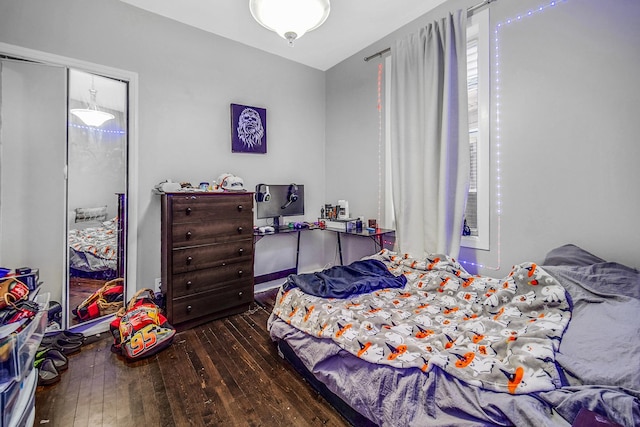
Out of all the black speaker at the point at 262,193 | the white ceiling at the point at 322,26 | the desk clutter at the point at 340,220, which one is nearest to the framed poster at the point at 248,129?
the black speaker at the point at 262,193

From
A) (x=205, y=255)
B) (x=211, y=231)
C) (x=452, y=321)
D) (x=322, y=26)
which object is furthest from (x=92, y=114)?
(x=452, y=321)

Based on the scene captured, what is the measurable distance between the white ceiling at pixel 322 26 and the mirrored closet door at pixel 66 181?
0.90 meters

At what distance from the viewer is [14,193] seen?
2.08 metres

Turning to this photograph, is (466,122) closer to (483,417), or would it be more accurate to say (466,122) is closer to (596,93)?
(596,93)

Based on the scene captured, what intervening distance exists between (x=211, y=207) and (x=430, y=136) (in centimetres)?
206

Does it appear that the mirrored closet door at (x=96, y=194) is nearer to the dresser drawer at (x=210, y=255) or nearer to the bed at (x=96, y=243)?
the bed at (x=96, y=243)

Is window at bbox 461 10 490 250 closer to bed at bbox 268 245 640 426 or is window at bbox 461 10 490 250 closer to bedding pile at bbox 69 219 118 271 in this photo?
bed at bbox 268 245 640 426

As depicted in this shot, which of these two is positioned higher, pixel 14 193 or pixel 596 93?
pixel 596 93

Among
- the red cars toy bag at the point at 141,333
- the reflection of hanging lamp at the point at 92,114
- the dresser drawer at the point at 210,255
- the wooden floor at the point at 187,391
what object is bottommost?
the wooden floor at the point at 187,391

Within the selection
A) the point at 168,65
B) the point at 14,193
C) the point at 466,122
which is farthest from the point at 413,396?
the point at 168,65

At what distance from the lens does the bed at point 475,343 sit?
3.27ft

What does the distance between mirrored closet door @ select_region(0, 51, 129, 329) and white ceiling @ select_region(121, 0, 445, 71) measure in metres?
0.90

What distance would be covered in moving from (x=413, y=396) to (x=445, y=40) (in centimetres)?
266

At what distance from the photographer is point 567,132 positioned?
193cm
